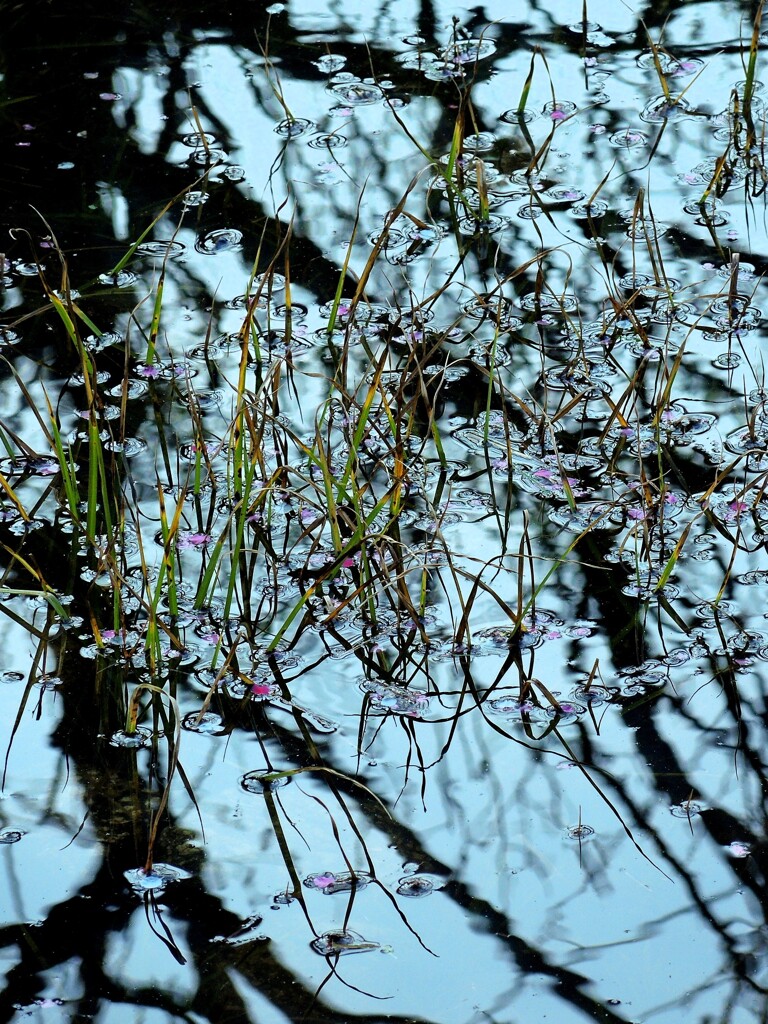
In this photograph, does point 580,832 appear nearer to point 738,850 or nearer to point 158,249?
point 738,850

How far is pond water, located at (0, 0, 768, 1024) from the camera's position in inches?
66.9

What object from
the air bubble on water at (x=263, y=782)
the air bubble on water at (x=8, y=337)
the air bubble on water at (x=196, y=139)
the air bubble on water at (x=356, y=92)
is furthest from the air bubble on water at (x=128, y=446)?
the air bubble on water at (x=356, y=92)

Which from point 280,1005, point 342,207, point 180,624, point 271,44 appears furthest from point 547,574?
point 271,44

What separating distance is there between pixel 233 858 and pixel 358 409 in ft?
3.17

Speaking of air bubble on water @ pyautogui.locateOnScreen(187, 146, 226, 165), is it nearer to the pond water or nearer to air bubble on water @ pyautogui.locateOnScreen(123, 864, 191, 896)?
the pond water

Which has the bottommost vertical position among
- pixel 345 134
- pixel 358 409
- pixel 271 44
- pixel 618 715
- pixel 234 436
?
pixel 618 715

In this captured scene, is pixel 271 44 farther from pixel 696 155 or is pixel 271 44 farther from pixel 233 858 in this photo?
pixel 233 858

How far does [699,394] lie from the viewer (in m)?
2.67

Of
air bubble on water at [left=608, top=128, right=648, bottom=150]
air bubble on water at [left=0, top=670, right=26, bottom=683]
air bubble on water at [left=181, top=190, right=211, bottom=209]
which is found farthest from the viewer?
air bubble on water at [left=608, top=128, right=648, bottom=150]

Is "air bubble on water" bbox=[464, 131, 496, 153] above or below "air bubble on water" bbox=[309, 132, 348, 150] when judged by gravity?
below

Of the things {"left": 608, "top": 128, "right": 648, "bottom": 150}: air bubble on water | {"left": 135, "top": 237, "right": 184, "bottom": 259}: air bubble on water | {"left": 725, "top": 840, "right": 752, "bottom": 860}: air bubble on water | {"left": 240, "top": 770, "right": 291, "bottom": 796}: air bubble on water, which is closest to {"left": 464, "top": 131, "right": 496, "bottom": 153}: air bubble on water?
{"left": 608, "top": 128, "right": 648, "bottom": 150}: air bubble on water

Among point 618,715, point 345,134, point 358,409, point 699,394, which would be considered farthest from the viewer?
point 345,134

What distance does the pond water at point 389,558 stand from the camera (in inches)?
66.9

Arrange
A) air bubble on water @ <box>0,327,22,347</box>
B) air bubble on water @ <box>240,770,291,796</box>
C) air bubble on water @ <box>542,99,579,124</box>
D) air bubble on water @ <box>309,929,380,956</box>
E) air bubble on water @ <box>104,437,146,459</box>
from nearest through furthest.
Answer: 1. air bubble on water @ <box>309,929,380,956</box>
2. air bubble on water @ <box>240,770,291,796</box>
3. air bubble on water @ <box>104,437,146,459</box>
4. air bubble on water @ <box>0,327,22,347</box>
5. air bubble on water @ <box>542,99,579,124</box>
